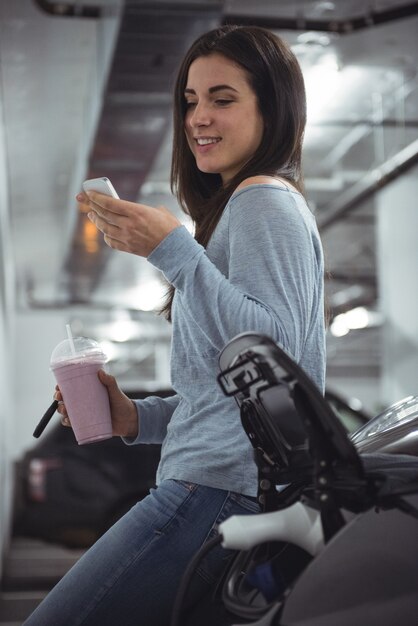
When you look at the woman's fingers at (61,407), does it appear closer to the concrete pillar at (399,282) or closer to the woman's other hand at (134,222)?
the woman's other hand at (134,222)

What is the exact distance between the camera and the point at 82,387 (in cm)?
138

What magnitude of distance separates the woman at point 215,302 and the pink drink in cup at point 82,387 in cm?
3

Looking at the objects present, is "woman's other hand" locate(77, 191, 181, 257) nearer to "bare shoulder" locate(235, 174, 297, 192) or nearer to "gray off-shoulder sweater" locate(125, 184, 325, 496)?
"gray off-shoulder sweater" locate(125, 184, 325, 496)

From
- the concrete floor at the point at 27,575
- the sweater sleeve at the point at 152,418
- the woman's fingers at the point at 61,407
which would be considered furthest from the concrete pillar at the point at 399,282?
the woman's fingers at the point at 61,407

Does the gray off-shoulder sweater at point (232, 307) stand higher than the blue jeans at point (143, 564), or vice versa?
the gray off-shoulder sweater at point (232, 307)

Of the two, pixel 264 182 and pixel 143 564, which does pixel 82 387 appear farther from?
pixel 264 182

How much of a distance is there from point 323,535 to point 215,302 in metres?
0.32

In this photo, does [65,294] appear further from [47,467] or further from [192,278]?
[192,278]

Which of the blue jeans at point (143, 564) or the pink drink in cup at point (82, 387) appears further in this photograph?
the pink drink in cup at point (82, 387)

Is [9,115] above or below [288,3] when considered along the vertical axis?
below

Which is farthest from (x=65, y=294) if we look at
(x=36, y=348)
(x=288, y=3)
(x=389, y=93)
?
(x=288, y=3)

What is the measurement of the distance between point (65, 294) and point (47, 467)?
10014 mm

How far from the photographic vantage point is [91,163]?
8.00 metres

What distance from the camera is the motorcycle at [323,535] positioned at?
1006 mm
